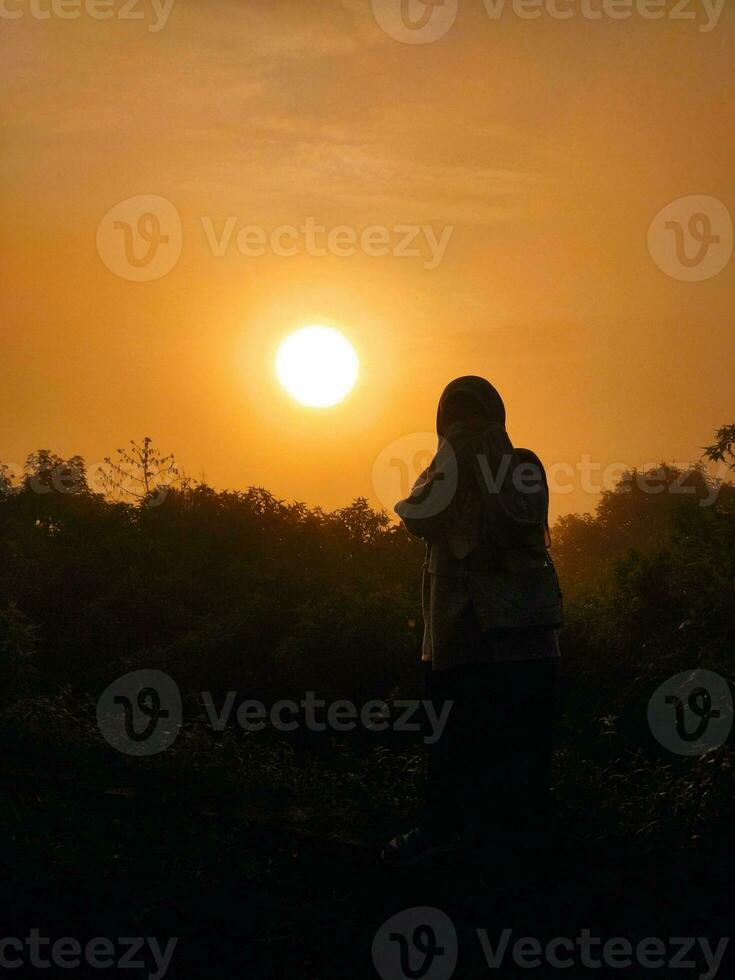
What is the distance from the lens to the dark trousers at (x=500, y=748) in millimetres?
5582

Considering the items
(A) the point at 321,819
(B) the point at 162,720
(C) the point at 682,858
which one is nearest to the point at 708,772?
(C) the point at 682,858

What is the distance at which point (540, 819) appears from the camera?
18.4 feet
